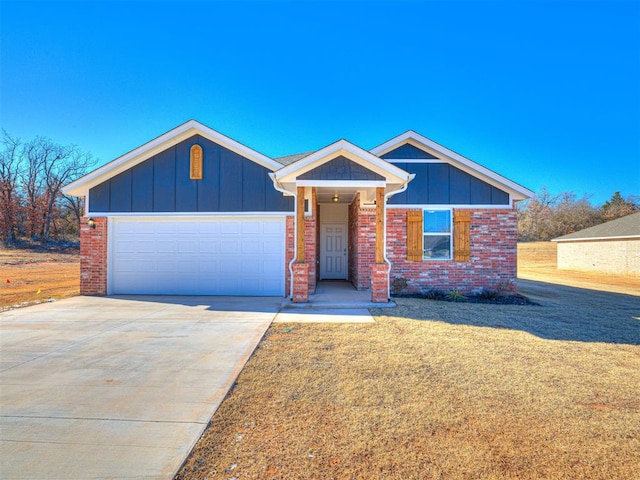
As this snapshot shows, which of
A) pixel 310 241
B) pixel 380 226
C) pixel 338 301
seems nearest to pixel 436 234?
pixel 380 226

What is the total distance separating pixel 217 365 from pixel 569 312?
25.2ft

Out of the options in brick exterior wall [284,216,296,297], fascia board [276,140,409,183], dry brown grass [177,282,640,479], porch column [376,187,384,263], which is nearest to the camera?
dry brown grass [177,282,640,479]

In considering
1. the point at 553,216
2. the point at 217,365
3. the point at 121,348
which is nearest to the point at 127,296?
the point at 121,348

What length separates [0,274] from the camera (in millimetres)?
13922

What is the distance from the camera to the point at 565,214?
37938mm

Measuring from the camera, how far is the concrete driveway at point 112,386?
2.21 m

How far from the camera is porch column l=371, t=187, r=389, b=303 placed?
727 cm

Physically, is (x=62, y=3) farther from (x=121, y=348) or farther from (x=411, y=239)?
(x=411, y=239)

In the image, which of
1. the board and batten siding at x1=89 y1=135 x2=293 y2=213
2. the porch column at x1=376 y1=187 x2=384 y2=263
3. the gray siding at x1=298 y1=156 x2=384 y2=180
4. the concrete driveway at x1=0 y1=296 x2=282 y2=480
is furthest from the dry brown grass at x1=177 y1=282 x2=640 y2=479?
the board and batten siding at x1=89 y1=135 x2=293 y2=213

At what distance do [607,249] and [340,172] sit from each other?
65.8 feet

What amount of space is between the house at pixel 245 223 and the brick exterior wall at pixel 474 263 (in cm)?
3

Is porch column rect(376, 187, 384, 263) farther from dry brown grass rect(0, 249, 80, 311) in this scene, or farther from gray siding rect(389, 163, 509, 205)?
dry brown grass rect(0, 249, 80, 311)

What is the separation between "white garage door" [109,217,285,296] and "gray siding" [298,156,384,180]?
6.97 ft

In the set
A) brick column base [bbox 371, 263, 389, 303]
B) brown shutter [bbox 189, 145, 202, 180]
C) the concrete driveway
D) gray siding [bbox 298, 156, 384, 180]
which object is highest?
brown shutter [bbox 189, 145, 202, 180]
